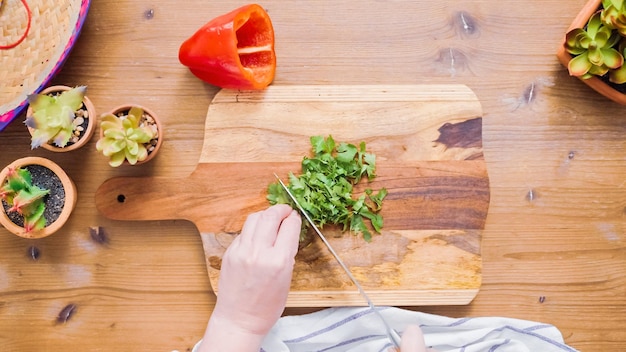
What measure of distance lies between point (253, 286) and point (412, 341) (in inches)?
13.0

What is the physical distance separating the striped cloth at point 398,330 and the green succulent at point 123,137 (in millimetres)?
505

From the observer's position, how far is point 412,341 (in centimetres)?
100

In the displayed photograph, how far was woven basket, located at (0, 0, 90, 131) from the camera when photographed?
1124mm

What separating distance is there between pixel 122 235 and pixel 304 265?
0.44 metres

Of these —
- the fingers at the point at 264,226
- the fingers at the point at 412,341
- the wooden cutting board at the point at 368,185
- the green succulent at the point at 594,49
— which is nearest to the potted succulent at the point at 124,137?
the wooden cutting board at the point at 368,185

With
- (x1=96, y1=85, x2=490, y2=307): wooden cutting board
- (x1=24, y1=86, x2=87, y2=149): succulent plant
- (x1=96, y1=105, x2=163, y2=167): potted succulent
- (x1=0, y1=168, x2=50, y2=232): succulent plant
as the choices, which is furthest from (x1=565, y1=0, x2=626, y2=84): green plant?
(x1=0, y1=168, x2=50, y2=232): succulent plant

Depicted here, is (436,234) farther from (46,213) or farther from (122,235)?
(46,213)

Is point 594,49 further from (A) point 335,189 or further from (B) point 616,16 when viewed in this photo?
(A) point 335,189

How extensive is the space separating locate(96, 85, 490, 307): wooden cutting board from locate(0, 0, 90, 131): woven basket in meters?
0.27

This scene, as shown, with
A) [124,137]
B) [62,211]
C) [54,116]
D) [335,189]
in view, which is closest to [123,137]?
[124,137]

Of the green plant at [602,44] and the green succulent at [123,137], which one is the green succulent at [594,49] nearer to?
the green plant at [602,44]

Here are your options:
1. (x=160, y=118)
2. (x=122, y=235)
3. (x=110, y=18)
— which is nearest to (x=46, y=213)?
(x=122, y=235)

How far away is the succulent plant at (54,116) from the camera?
1040 mm

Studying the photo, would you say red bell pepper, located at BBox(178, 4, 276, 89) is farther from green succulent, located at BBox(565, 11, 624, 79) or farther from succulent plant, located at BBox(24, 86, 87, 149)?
green succulent, located at BBox(565, 11, 624, 79)
